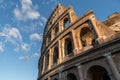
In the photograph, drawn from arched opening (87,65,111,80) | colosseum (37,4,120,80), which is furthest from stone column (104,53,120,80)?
arched opening (87,65,111,80)

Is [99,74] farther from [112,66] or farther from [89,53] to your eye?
[112,66]

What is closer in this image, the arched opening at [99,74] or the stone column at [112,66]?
the stone column at [112,66]

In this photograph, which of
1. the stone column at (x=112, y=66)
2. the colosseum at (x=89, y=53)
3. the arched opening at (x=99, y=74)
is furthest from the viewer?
the arched opening at (x=99, y=74)

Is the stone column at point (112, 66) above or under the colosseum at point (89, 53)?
under

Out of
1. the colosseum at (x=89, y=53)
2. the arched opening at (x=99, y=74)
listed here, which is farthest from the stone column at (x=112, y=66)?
the arched opening at (x=99, y=74)

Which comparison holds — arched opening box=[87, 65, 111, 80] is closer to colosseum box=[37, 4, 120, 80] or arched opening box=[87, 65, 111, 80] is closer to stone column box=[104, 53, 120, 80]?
colosseum box=[37, 4, 120, 80]

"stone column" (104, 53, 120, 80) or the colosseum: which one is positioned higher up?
the colosseum

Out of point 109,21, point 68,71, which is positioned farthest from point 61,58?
point 109,21

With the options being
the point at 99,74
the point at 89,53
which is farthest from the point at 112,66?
the point at 99,74

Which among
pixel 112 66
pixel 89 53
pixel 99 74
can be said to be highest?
pixel 89 53

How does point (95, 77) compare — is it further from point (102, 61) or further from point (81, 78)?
point (102, 61)

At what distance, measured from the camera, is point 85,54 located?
10641 millimetres

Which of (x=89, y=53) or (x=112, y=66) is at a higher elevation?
(x=89, y=53)

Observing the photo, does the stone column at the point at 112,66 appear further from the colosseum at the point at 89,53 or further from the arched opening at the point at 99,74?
the arched opening at the point at 99,74
